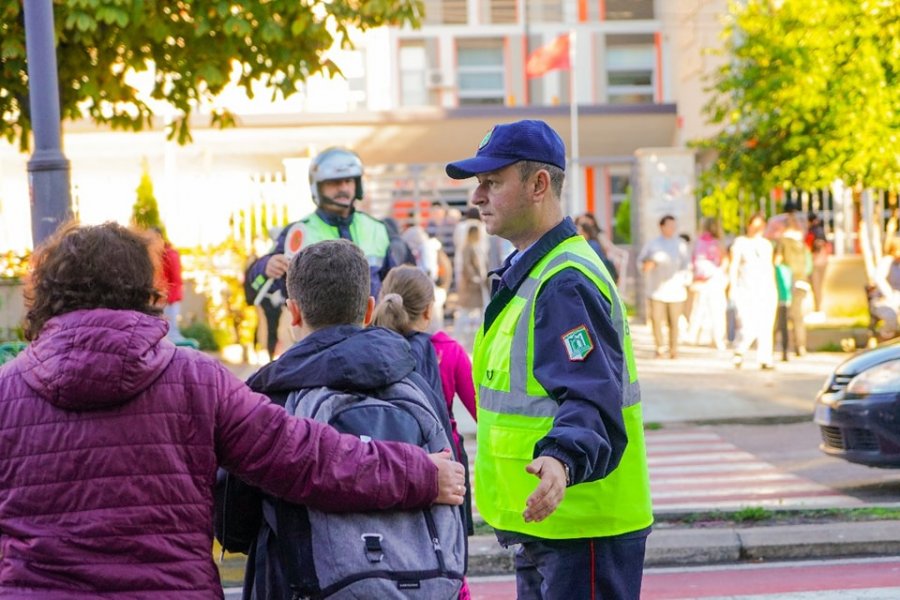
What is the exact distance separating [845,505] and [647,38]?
1572 inches

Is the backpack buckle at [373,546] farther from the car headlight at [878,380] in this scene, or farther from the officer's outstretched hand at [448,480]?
the car headlight at [878,380]

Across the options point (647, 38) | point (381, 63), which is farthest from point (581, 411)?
point (647, 38)

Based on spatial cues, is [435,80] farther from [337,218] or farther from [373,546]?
[373,546]

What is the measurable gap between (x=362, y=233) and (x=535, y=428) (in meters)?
3.96

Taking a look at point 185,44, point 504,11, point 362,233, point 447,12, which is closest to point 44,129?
point 362,233

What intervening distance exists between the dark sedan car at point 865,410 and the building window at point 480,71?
125ft

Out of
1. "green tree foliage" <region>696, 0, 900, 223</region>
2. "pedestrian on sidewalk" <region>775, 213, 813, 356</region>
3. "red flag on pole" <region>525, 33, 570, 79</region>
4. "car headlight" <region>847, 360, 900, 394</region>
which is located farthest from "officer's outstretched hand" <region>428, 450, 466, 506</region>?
"red flag on pole" <region>525, 33, 570, 79</region>

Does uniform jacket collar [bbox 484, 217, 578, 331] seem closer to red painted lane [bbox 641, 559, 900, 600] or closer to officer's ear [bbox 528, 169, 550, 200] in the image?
officer's ear [bbox 528, 169, 550, 200]

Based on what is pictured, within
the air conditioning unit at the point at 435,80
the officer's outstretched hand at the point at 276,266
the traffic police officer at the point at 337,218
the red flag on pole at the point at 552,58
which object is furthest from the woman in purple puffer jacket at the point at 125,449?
the air conditioning unit at the point at 435,80

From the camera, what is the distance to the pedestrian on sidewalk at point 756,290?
16.3 m

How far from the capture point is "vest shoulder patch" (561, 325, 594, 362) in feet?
12.4

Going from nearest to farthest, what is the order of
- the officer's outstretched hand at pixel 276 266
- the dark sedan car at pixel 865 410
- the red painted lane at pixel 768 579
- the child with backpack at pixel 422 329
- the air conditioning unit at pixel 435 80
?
the child with backpack at pixel 422 329 → the red painted lane at pixel 768 579 → the officer's outstretched hand at pixel 276 266 → the dark sedan car at pixel 865 410 → the air conditioning unit at pixel 435 80

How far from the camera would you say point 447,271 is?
21.0 m

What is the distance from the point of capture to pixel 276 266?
7.38m
